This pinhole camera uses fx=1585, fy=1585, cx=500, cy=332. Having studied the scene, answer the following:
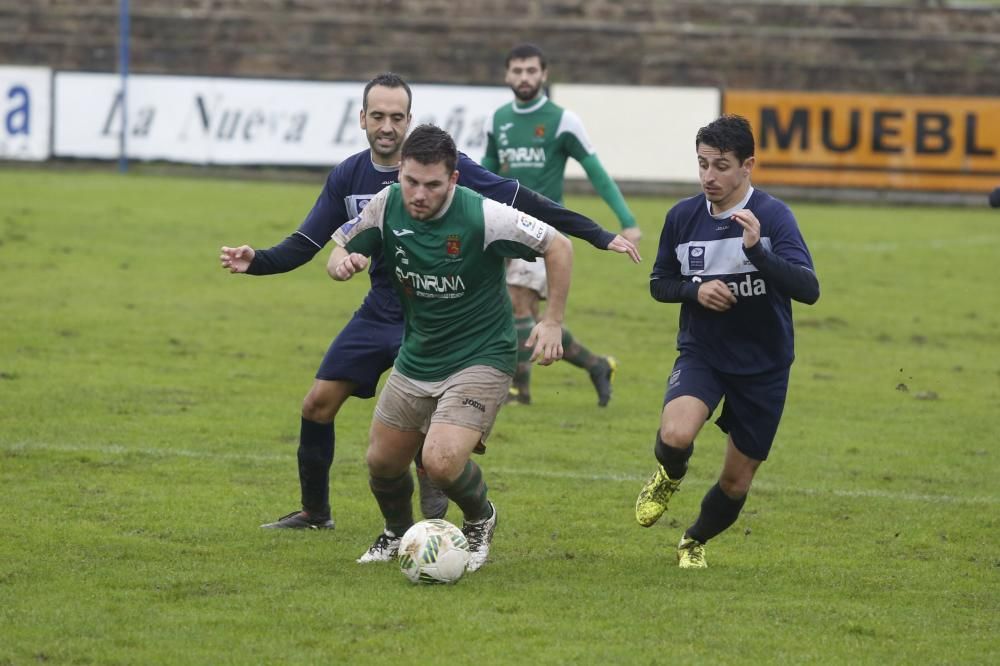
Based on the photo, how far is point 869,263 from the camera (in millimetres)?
21141

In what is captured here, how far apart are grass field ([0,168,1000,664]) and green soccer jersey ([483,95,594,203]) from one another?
1.77 metres

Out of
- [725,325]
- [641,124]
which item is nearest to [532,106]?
[725,325]

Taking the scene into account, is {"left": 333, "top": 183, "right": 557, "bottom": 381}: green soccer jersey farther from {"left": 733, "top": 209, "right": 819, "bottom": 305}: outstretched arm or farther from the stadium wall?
the stadium wall

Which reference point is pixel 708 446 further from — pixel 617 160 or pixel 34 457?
pixel 617 160

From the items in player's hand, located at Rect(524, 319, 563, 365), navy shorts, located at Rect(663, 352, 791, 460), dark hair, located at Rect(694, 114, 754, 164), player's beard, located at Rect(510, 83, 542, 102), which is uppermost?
player's beard, located at Rect(510, 83, 542, 102)

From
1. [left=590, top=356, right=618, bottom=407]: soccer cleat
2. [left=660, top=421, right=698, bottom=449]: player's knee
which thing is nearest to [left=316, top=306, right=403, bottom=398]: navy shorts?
[left=660, top=421, right=698, bottom=449]: player's knee

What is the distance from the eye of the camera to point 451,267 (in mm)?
6902

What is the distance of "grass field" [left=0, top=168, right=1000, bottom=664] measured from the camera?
6195mm

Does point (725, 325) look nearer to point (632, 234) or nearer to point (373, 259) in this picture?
point (373, 259)

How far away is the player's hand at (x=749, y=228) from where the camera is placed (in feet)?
22.0

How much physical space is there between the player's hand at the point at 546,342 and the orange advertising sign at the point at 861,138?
2165cm

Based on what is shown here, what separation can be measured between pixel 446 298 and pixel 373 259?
1011 millimetres

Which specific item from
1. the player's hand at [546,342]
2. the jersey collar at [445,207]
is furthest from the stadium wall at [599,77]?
the player's hand at [546,342]

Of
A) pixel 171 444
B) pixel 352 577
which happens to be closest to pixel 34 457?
pixel 171 444
